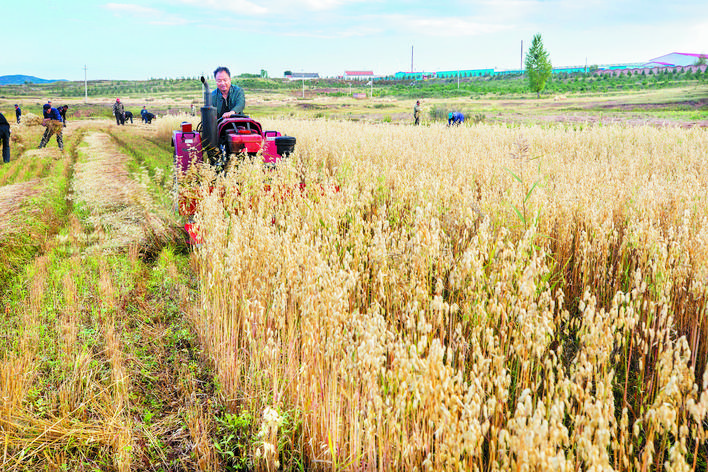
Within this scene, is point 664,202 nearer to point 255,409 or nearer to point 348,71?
point 255,409

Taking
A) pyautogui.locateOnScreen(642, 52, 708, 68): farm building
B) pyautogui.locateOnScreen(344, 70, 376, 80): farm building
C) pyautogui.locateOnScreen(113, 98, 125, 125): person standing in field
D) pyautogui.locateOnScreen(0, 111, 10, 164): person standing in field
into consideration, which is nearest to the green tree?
pyautogui.locateOnScreen(113, 98, 125, 125): person standing in field

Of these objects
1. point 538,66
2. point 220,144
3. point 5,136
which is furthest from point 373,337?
point 538,66

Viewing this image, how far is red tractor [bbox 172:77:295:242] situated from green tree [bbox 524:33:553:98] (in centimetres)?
5734

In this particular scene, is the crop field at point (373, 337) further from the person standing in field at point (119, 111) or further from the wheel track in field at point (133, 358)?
the person standing in field at point (119, 111)

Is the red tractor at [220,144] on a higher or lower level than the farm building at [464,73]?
lower

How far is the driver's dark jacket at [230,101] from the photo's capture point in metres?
7.35

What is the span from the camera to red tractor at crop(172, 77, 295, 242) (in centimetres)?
623

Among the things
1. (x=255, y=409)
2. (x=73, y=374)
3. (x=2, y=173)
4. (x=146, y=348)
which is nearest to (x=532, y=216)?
(x=255, y=409)

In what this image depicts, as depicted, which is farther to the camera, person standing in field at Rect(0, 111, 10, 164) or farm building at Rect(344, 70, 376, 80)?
farm building at Rect(344, 70, 376, 80)

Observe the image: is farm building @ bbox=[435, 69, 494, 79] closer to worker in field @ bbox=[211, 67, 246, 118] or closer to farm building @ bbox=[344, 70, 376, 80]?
farm building @ bbox=[344, 70, 376, 80]

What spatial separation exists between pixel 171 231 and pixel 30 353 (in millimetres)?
3072

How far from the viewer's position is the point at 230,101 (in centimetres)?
746

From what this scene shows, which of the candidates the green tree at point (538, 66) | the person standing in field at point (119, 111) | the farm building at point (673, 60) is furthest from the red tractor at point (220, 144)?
the farm building at point (673, 60)

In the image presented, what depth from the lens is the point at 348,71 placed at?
125 m
